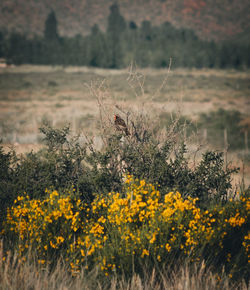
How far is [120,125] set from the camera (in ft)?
17.6

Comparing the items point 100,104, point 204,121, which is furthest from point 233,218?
point 204,121

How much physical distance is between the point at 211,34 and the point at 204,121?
172 metres

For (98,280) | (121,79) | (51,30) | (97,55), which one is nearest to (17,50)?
(97,55)

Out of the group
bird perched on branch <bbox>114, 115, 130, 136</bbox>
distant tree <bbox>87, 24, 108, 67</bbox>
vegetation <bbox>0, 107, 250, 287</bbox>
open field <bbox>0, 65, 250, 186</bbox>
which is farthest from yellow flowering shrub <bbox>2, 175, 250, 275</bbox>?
distant tree <bbox>87, 24, 108, 67</bbox>

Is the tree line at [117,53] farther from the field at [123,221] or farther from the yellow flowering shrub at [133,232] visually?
the yellow flowering shrub at [133,232]

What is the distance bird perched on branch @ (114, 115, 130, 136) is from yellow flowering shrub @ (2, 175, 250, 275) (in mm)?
1049

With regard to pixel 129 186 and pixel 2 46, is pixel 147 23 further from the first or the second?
pixel 129 186

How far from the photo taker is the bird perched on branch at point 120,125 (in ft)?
17.3

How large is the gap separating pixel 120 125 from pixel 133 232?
5.32 feet

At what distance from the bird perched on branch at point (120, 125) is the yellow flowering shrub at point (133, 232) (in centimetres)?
105

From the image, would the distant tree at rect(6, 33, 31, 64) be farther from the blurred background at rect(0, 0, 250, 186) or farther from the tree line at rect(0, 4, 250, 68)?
the blurred background at rect(0, 0, 250, 186)

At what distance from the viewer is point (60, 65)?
3292 inches

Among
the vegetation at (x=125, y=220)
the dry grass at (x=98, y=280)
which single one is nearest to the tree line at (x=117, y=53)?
the vegetation at (x=125, y=220)

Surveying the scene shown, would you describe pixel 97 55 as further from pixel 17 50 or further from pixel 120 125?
pixel 120 125
